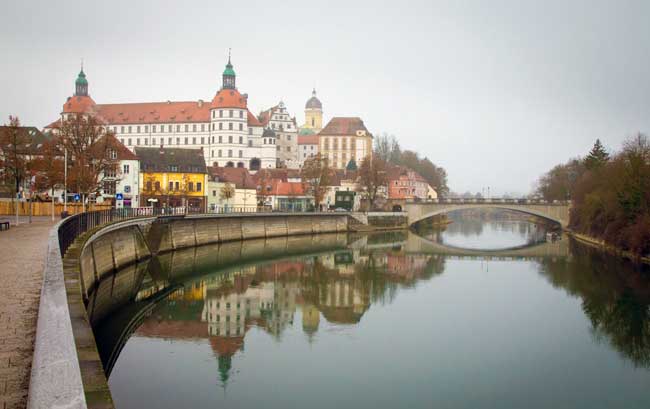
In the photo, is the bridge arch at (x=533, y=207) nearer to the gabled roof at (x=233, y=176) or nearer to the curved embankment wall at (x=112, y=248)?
the curved embankment wall at (x=112, y=248)

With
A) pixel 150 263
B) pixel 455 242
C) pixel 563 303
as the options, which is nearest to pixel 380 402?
pixel 563 303

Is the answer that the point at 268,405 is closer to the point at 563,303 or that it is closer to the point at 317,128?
the point at 563,303

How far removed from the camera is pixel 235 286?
32.2 meters

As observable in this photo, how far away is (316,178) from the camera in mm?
76250

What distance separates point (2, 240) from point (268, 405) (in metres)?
13.6

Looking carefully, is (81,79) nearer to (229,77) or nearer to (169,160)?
(229,77)

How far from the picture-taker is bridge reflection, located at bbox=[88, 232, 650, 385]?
2178 centimetres

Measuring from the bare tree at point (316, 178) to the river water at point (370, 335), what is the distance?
3484cm

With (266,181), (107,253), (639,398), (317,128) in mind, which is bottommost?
(639,398)

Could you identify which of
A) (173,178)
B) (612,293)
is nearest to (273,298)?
(612,293)

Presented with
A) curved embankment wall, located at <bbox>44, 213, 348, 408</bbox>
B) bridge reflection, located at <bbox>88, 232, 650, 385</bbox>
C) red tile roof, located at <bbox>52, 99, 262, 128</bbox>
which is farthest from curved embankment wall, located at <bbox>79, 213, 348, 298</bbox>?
red tile roof, located at <bbox>52, 99, 262, 128</bbox>

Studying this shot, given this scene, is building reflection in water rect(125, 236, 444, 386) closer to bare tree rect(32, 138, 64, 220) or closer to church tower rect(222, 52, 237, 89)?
bare tree rect(32, 138, 64, 220)

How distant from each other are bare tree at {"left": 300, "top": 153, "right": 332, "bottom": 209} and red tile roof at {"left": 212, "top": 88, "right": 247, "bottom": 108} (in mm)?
30770

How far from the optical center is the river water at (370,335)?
15.7 m
